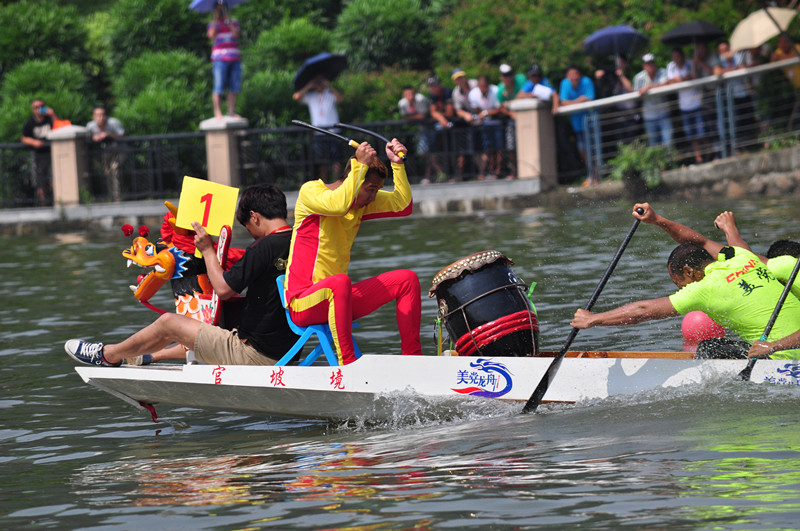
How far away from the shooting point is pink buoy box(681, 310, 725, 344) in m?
9.27

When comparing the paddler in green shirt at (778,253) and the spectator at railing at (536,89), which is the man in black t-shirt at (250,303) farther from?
the spectator at railing at (536,89)

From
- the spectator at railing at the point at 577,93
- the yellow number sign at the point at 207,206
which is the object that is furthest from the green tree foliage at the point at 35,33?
the yellow number sign at the point at 207,206

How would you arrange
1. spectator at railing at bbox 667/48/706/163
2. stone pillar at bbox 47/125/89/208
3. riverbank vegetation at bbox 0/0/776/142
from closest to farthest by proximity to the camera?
spectator at railing at bbox 667/48/706/163 → stone pillar at bbox 47/125/89/208 → riverbank vegetation at bbox 0/0/776/142

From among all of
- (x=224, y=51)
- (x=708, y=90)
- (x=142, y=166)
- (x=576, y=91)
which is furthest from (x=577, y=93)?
(x=142, y=166)

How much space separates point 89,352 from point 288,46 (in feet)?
60.2

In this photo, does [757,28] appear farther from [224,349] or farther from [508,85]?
[224,349]

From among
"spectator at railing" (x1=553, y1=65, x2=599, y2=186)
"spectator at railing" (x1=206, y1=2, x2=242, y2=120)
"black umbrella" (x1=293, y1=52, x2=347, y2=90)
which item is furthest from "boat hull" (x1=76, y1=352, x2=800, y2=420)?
"spectator at railing" (x1=206, y1=2, x2=242, y2=120)

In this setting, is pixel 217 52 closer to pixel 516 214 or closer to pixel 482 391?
pixel 516 214

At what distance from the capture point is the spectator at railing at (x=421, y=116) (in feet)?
71.5

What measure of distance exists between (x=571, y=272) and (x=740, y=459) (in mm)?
7450

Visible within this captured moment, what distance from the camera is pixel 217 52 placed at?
22016 millimetres

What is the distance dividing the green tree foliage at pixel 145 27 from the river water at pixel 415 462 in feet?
57.9

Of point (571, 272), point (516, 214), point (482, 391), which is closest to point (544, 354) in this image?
point (482, 391)

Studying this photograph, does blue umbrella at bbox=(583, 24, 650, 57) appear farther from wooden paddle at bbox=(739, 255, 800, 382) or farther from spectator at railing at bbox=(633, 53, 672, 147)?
wooden paddle at bbox=(739, 255, 800, 382)
